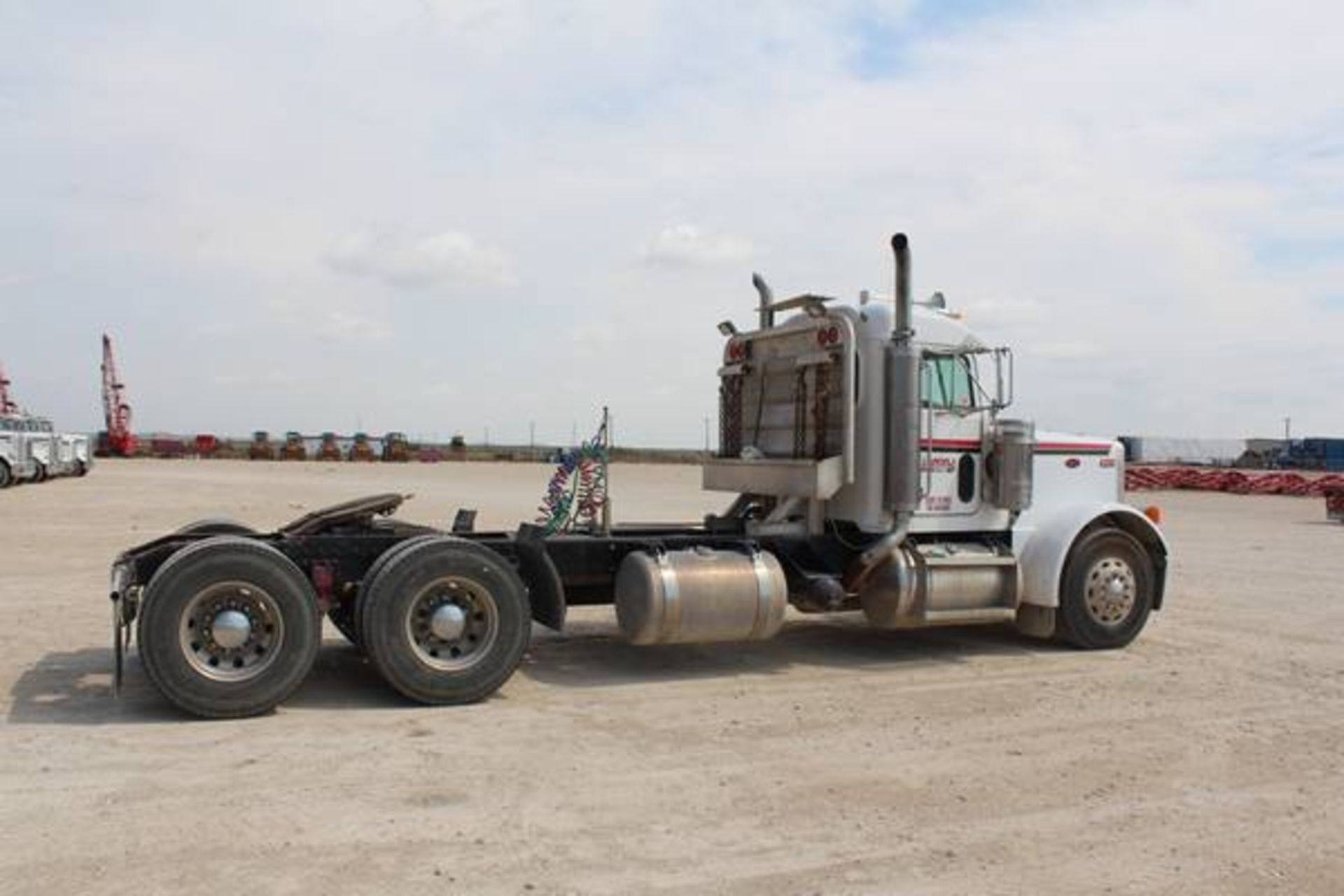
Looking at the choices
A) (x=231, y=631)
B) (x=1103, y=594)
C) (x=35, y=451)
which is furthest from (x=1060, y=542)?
(x=35, y=451)

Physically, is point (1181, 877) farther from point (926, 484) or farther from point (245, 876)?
point (926, 484)

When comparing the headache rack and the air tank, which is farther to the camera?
the headache rack

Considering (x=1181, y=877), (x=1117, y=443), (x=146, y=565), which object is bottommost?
(x=1181, y=877)

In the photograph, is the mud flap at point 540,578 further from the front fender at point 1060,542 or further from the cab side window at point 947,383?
the front fender at point 1060,542

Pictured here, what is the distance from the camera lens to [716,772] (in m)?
6.59

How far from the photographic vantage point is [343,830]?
549 cm

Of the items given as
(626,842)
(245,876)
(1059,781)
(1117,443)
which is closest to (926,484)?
(1117,443)

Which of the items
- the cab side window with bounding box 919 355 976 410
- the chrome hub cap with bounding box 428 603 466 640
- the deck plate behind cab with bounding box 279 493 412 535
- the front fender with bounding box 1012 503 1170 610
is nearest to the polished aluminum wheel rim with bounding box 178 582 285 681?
the deck plate behind cab with bounding box 279 493 412 535

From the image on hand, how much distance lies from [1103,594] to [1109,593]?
53 mm

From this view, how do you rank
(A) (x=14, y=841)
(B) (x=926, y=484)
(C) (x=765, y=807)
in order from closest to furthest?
(A) (x=14, y=841) < (C) (x=765, y=807) < (B) (x=926, y=484)

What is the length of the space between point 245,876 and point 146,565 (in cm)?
368

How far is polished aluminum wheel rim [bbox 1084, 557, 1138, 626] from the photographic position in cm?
1056

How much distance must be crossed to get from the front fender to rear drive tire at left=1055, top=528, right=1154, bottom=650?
0.42 ft

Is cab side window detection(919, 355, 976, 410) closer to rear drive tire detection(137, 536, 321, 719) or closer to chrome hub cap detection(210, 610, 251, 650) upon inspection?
rear drive tire detection(137, 536, 321, 719)
